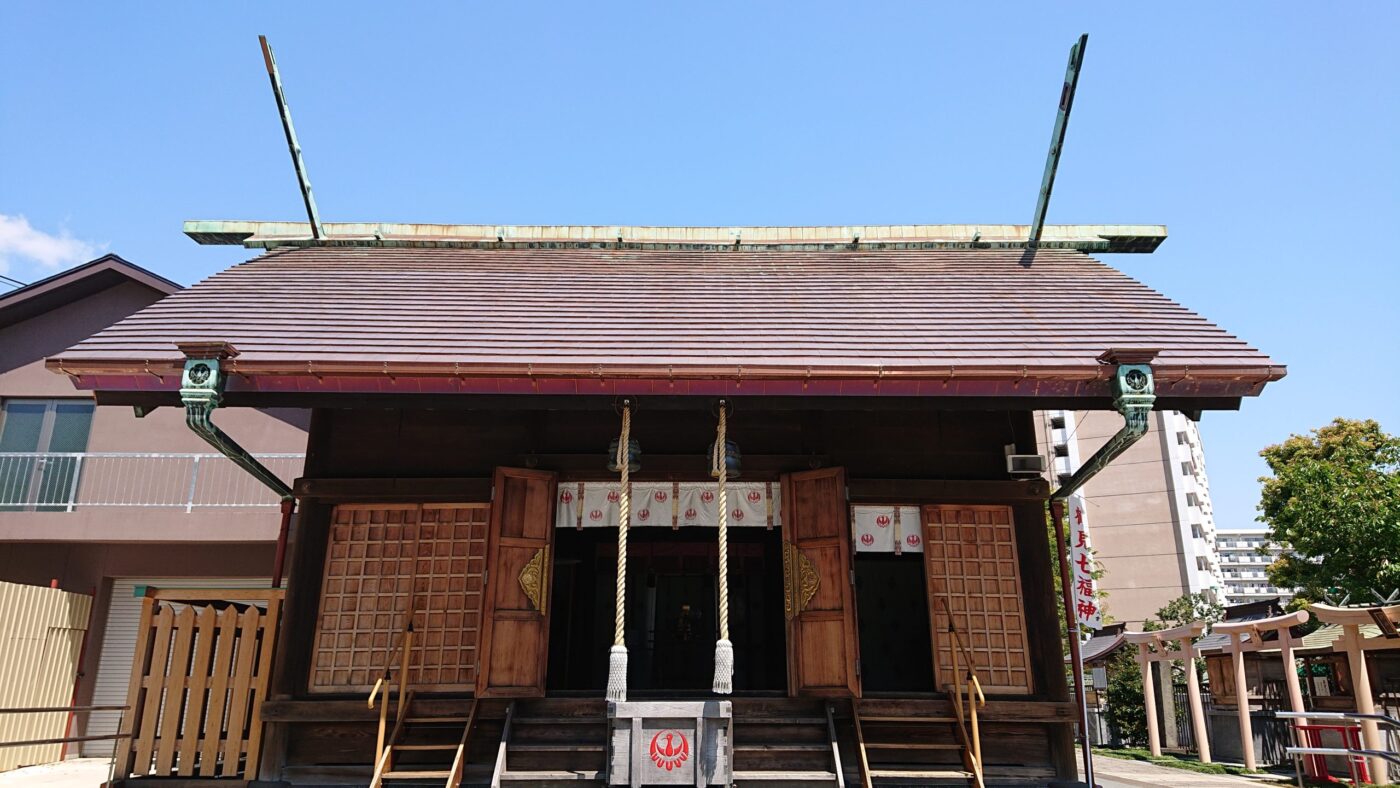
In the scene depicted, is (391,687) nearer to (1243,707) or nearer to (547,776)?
(547,776)

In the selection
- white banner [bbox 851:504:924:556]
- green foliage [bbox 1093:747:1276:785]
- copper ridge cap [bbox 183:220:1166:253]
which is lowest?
green foliage [bbox 1093:747:1276:785]

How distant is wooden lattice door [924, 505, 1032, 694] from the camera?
8.41 metres

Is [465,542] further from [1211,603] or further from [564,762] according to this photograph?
[1211,603]

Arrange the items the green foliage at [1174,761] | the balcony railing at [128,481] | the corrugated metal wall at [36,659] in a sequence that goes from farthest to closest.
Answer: the green foliage at [1174,761] < the balcony railing at [128,481] < the corrugated metal wall at [36,659]

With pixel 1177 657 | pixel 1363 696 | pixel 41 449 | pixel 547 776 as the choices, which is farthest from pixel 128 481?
pixel 1177 657

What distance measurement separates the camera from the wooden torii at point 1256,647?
46.2 ft

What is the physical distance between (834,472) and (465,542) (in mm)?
3837

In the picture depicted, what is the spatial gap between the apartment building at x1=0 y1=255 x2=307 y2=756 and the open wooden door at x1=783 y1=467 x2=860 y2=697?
9993mm

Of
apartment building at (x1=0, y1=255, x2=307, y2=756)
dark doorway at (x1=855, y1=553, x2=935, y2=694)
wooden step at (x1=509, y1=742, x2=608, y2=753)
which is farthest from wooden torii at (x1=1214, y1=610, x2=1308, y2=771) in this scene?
apartment building at (x1=0, y1=255, x2=307, y2=756)

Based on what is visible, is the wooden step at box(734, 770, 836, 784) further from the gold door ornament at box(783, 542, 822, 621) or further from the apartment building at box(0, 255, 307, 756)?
the apartment building at box(0, 255, 307, 756)

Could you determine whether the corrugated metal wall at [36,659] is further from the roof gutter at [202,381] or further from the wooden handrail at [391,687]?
the roof gutter at [202,381]

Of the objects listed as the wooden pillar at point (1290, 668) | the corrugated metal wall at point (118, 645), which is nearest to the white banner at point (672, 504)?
the corrugated metal wall at point (118, 645)

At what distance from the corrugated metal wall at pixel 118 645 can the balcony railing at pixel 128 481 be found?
1.45 meters

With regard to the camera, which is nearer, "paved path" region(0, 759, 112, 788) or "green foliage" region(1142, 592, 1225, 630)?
"paved path" region(0, 759, 112, 788)
